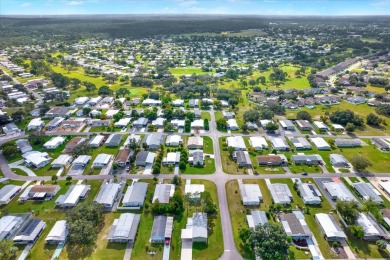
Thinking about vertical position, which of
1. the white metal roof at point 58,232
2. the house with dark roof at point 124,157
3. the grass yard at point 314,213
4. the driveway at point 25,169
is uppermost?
the house with dark roof at point 124,157

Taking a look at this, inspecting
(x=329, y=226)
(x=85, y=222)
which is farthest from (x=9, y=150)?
(x=329, y=226)

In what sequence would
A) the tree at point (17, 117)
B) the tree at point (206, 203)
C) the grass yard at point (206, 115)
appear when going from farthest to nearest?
1. the grass yard at point (206, 115)
2. the tree at point (17, 117)
3. the tree at point (206, 203)

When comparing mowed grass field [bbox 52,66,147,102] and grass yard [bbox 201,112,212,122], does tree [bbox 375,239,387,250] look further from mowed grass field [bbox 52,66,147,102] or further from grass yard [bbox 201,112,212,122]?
mowed grass field [bbox 52,66,147,102]

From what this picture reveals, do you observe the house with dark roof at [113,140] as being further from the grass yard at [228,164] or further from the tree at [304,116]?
the tree at [304,116]

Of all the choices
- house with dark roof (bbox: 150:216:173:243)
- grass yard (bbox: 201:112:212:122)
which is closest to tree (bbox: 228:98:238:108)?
grass yard (bbox: 201:112:212:122)

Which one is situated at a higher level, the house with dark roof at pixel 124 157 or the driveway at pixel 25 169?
the house with dark roof at pixel 124 157

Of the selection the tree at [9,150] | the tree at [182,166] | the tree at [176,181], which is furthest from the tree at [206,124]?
the tree at [9,150]
